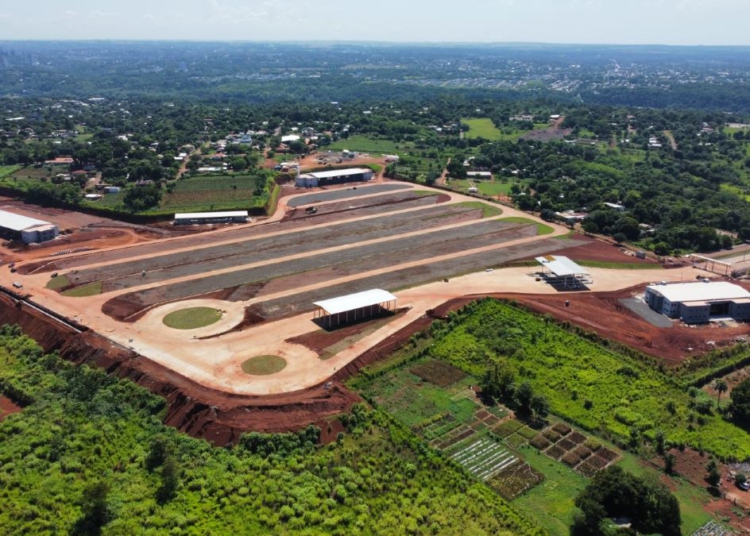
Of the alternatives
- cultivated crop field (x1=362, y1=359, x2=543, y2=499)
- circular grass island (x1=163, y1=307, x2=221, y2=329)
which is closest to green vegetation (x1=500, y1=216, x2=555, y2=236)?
cultivated crop field (x1=362, y1=359, x2=543, y2=499)

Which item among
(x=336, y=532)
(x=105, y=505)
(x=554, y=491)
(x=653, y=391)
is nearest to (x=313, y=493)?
(x=336, y=532)

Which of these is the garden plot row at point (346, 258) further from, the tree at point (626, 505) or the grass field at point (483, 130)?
the grass field at point (483, 130)

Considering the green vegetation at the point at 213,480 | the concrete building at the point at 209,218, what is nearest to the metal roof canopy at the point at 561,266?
the green vegetation at the point at 213,480

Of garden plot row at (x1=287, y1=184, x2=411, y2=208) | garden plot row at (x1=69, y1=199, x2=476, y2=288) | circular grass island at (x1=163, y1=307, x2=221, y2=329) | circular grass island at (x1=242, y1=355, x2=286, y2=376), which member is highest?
garden plot row at (x1=287, y1=184, x2=411, y2=208)

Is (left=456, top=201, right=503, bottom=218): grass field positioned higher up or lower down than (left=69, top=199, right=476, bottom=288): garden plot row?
higher up

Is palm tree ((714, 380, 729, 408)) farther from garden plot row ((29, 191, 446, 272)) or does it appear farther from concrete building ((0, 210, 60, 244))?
concrete building ((0, 210, 60, 244))

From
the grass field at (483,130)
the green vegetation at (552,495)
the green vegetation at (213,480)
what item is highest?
the grass field at (483,130)

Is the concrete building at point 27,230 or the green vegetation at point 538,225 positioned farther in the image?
the green vegetation at point 538,225
